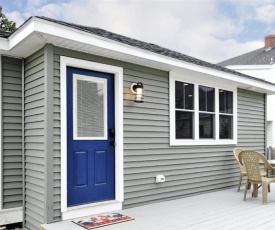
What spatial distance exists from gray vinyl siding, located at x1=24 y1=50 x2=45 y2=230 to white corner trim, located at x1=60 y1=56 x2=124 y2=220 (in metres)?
0.24

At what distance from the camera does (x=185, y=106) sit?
5.51m

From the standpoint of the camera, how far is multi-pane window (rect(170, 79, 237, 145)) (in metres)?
5.38

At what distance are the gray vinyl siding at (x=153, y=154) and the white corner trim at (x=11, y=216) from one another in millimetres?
692

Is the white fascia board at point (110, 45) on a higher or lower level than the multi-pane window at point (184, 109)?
higher

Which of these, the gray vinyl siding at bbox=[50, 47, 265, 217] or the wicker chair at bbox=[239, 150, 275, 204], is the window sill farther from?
the wicker chair at bbox=[239, 150, 275, 204]

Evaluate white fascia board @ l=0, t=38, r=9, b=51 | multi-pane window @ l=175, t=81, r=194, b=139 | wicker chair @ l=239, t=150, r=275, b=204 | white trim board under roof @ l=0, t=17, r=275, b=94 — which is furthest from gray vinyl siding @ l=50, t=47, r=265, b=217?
wicker chair @ l=239, t=150, r=275, b=204

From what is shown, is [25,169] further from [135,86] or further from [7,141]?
[135,86]

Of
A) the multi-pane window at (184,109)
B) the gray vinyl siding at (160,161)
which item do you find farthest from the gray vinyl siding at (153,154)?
the multi-pane window at (184,109)

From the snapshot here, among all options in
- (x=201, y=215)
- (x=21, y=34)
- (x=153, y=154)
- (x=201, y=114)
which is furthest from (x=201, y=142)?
(x=21, y=34)

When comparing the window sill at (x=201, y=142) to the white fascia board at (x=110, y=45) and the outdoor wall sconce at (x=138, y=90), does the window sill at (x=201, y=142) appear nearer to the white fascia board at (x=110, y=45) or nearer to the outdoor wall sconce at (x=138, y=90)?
the outdoor wall sconce at (x=138, y=90)

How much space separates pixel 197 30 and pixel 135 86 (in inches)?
763

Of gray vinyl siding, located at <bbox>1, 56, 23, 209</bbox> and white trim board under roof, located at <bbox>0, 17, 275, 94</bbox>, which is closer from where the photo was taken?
white trim board under roof, located at <bbox>0, 17, 275, 94</bbox>

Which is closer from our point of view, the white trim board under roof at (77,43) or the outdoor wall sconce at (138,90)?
the white trim board under roof at (77,43)

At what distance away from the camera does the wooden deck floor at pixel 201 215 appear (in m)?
3.59
